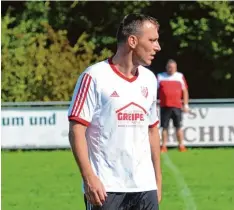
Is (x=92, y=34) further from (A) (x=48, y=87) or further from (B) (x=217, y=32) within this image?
(A) (x=48, y=87)

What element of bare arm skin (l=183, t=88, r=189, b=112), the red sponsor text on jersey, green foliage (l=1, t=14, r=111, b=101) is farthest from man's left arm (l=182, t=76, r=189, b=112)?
the red sponsor text on jersey

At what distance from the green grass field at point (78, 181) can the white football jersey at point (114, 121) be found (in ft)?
17.4

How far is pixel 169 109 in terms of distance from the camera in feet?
68.1

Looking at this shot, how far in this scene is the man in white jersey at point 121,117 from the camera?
6.01 meters

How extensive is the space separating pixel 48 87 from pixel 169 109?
591 cm

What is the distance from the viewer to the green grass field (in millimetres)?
11859

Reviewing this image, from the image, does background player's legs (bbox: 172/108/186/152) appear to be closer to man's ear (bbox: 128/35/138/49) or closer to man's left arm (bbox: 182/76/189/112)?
man's left arm (bbox: 182/76/189/112)

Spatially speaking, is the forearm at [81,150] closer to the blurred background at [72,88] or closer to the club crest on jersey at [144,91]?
the club crest on jersey at [144,91]

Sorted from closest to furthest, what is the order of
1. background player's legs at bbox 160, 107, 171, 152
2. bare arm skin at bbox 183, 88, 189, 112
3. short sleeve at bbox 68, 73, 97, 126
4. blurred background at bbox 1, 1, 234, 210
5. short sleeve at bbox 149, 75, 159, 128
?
short sleeve at bbox 68, 73, 97, 126
short sleeve at bbox 149, 75, 159, 128
blurred background at bbox 1, 1, 234, 210
background player's legs at bbox 160, 107, 171, 152
bare arm skin at bbox 183, 88, 189, 112

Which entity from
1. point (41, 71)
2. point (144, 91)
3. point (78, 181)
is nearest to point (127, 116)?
point (144, 91)

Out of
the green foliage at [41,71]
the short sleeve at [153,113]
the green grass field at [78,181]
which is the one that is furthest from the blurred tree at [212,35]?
the short sleeve at [153,113]

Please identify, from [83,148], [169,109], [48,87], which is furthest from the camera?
[48,87]

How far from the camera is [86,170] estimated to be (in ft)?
19.2

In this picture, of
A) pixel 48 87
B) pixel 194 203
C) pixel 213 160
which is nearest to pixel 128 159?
pixel 194 203
